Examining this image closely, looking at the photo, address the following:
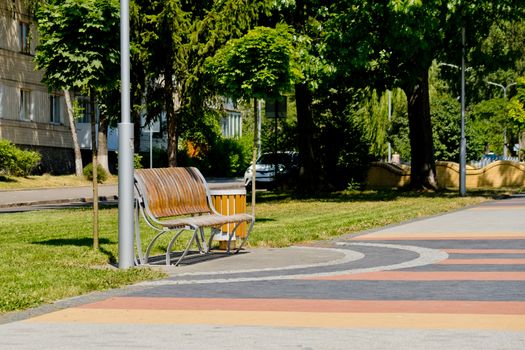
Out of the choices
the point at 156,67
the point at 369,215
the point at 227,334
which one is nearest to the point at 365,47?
the point at 156,67

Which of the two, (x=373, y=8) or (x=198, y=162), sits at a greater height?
(x=373, y=8)

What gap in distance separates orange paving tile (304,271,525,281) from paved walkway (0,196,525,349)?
0.04 feet

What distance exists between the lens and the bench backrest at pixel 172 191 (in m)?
13.6

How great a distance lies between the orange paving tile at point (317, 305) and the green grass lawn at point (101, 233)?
0.87 m

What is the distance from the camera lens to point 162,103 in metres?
33.2

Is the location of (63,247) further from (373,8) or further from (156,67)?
(373,8)

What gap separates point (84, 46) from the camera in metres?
15.4

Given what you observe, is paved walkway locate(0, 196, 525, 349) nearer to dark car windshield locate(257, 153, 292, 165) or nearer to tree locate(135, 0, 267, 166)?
tree locate(135, 0, 267, 166)

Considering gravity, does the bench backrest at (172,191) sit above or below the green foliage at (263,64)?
below

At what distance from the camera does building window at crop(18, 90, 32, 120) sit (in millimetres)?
54556

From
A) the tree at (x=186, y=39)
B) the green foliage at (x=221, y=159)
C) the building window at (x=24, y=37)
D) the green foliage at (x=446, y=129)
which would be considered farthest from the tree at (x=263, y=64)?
the green foliage at (x=221, y=159)

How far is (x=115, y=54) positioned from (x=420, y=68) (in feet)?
70.4

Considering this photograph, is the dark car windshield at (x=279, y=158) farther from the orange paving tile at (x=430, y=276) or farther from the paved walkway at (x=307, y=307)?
the orange paving tile at (x=430, y=276)

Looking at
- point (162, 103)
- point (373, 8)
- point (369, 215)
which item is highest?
point (373, 8)
